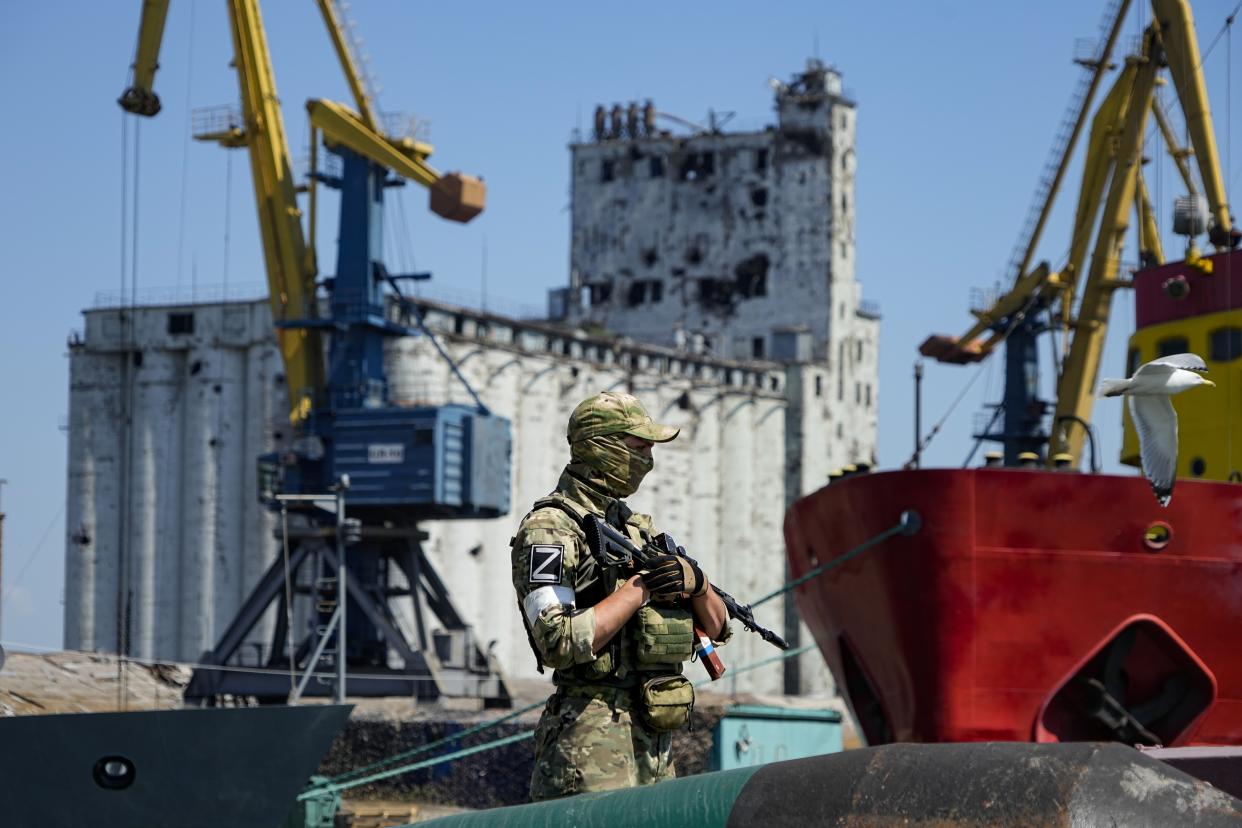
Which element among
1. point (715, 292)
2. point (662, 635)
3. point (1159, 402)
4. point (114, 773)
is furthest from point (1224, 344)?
point (715, 292)

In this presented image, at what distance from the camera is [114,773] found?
364 inches

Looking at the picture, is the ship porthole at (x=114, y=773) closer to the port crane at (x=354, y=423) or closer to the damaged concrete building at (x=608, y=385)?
the port crane at (x=354, y=423)

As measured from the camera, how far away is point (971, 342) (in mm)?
38719

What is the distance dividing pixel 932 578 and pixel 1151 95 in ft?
47.8

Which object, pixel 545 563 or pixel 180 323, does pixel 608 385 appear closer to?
pixel 180 323

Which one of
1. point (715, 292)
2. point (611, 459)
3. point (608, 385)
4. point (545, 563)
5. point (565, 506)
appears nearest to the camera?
point (545, 563)

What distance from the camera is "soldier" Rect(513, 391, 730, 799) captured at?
5.94m

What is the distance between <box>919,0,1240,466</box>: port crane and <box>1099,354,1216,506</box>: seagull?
12.0 metres

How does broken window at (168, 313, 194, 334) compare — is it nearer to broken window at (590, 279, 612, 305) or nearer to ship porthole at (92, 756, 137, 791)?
broken window at (590, 279, 612, 305)

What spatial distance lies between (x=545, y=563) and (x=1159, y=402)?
320 inches

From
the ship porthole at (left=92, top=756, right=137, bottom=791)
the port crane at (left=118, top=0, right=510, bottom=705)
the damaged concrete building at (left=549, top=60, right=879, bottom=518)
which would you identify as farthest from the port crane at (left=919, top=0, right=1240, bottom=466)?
the damaged concrete building at (left=549, top=60, right=879, bottom=518)

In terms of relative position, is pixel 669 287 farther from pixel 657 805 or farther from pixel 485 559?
pixel 657 805

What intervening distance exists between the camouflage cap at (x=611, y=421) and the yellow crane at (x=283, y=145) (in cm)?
3101

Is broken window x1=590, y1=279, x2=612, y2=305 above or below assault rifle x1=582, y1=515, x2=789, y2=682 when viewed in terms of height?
above
